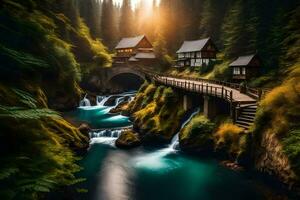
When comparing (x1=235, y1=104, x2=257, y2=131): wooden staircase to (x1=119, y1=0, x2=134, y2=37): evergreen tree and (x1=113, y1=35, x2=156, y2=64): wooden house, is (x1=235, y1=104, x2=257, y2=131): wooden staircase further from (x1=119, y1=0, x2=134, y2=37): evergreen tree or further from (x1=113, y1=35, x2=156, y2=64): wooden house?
(x1=119, y1=0, x2=134, y2=37): evergreen tree

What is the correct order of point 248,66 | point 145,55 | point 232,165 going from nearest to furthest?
point 232,165, point 248,66, point 145,55

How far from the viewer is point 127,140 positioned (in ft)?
104

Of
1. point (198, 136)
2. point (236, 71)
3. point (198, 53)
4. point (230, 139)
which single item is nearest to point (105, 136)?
point (198, 136)

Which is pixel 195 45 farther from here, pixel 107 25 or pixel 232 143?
pixel 107 25

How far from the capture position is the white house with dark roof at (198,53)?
6383 cm

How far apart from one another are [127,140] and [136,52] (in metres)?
58.6

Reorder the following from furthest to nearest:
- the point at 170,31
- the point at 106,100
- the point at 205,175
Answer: the point at 170,31
the point at 106,100
the point at 205,175

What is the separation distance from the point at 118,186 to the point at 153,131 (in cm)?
1166

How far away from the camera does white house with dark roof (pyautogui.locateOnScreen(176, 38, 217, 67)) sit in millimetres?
63825

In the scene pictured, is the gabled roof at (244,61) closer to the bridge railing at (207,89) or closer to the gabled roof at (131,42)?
the bridge railing at (207,89)

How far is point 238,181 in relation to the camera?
70.7ft

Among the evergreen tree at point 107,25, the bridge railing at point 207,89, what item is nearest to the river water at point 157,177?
the bridge railing at point 207,89

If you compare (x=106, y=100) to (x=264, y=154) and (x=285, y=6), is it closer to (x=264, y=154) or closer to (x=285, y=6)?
(x=285, y=6)

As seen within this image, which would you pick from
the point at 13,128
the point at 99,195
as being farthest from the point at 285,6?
the point at 13,128
